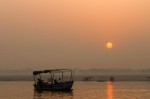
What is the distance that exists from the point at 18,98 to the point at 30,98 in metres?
2.59

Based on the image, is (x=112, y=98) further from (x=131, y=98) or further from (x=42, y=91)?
(x=42, y=91)

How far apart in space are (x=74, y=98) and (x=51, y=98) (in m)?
4.85

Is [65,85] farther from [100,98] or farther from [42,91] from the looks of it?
[100,98]

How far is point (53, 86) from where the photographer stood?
324 feet

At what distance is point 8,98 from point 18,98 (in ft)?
6.86

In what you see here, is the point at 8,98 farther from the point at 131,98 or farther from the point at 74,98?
the point at 131,98

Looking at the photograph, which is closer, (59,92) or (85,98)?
(85,98)

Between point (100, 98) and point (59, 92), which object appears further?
point (59, 92)

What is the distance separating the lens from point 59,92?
99812 mm

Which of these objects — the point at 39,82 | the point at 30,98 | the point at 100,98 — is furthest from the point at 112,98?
the point at 39,82

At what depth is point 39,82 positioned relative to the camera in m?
100

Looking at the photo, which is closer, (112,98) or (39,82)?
(112,98)

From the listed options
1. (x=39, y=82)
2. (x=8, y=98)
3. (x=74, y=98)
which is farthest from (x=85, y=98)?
(x=39, y=82)

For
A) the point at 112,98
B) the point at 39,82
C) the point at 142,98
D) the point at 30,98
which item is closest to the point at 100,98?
the point at 112,98
